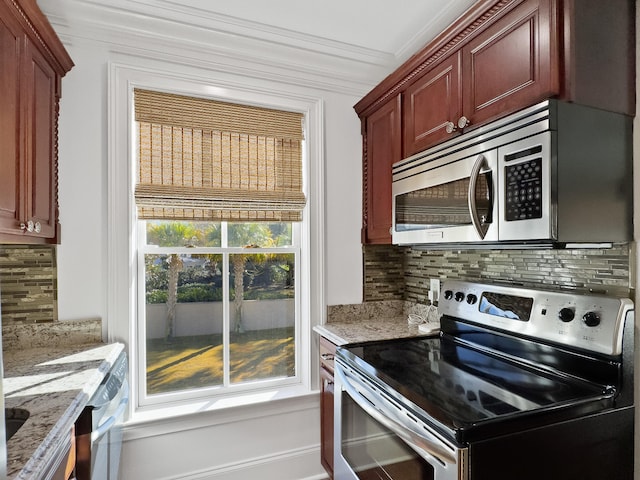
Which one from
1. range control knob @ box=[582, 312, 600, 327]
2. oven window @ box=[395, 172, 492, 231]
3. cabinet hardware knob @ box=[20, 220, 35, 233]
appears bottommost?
range control knob @ box=[582, 312, 600, 327]

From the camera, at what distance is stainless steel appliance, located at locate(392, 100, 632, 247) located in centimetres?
109

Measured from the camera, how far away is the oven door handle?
101cm

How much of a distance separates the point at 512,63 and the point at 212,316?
1.91 m

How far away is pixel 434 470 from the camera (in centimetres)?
104

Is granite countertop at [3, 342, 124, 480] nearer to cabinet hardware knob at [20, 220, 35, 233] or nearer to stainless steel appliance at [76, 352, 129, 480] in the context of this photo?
stainless steel appliance at [76, 352, 129, 480]

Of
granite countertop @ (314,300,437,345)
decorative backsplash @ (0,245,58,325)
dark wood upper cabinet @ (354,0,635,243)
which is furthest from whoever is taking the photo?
granite countertop @ (314,300,437,345)

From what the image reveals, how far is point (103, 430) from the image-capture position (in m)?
1.30

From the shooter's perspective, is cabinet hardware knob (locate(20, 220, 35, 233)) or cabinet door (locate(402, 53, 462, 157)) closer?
cabinet hardware knob (locate(20, 220, 35, 233))

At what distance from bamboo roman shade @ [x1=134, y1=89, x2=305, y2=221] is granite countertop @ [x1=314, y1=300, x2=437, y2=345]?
68 cm

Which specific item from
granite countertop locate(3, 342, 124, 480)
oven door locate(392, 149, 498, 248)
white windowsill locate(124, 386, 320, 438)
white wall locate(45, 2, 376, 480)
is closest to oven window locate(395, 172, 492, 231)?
oven door locate(392, 149, 498, 248)

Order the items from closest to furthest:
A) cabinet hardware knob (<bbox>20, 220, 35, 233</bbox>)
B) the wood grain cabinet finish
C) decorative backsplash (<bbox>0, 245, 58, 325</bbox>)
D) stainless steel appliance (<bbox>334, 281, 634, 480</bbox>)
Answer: stainless steel appliance (<bbox>334, 281, 634, 480</bbox>) → the wood grain cabinet finish → cabinet hardware knob (<bbox>20, 220, 35, 233</bbox>) → decorative backsplash (<bbox>0, 245, 58, 325</bbox>)

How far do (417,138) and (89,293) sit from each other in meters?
1.79

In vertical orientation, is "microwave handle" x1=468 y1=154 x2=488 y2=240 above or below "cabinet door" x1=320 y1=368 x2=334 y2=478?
above

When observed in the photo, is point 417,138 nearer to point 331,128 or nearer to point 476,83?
point 476,83
